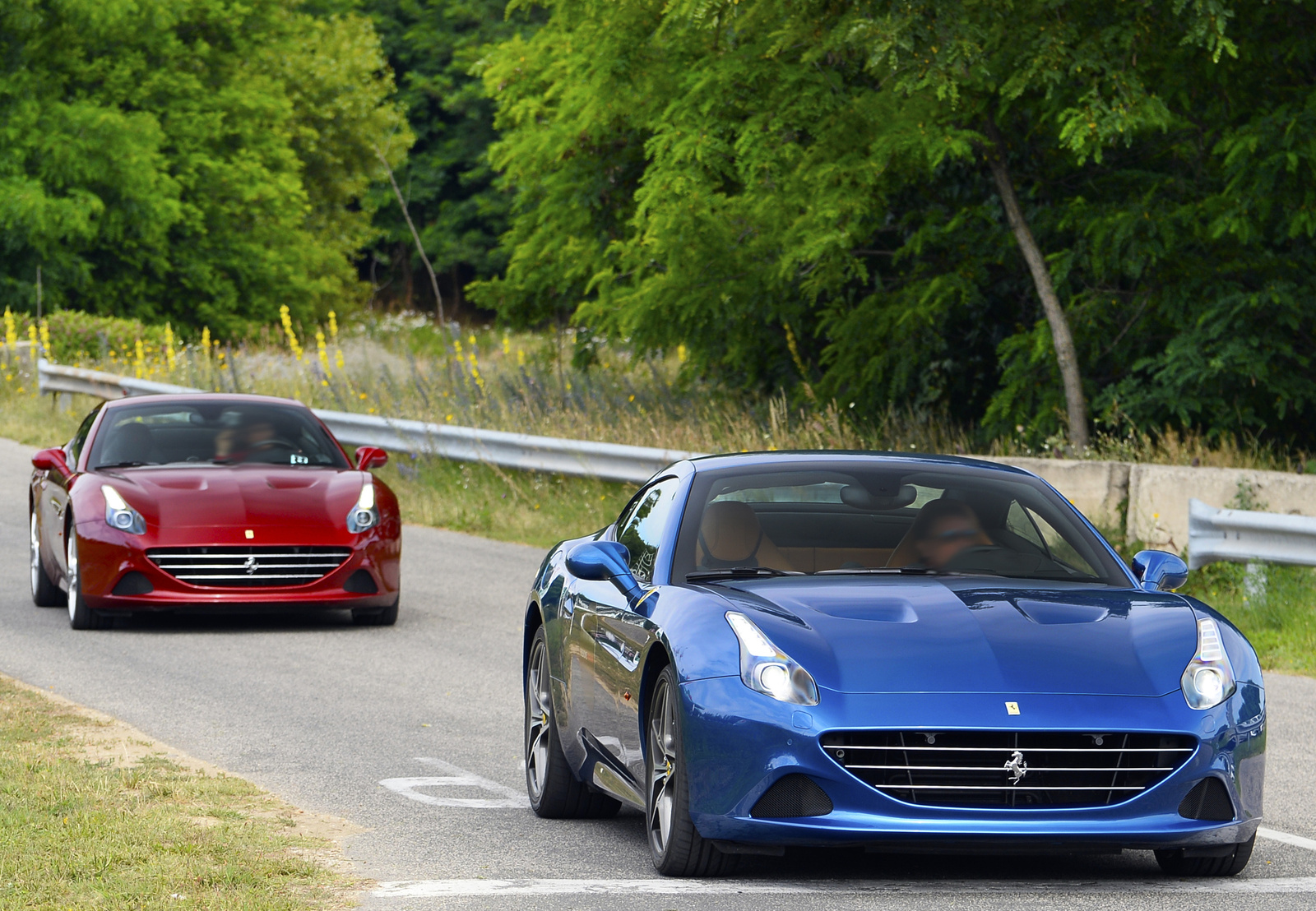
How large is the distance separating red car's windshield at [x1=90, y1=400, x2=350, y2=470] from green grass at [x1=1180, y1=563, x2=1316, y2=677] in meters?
5.83

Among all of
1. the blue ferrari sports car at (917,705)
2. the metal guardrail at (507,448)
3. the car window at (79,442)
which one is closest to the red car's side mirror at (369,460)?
the car window at (79,442)

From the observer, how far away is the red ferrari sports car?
12.4m

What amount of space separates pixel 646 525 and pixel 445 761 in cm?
178

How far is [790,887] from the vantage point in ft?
19.5

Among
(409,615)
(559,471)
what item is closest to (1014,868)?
(409,615)

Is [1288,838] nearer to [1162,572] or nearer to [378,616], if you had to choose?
[1162,572]

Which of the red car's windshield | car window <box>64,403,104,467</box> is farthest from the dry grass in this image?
car window <box>64,403,104,467</box>

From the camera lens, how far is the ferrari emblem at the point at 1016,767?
5.66m

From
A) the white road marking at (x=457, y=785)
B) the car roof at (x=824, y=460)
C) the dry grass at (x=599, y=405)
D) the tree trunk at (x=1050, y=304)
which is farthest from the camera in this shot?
the tree trunk at (x=1050, y=304)

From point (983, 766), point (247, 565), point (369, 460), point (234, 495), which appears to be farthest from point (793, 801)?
point (369, 460)

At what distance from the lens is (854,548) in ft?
23.4

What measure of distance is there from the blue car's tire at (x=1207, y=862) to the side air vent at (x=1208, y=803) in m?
0.24

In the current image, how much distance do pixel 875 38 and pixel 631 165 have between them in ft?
27.6

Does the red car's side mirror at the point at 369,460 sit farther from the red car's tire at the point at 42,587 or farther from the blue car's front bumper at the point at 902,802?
the blue car's front bumper at the point at 902,802
